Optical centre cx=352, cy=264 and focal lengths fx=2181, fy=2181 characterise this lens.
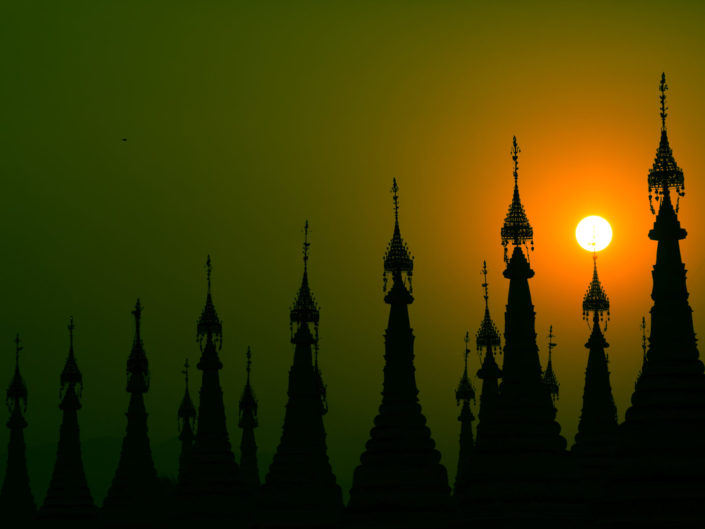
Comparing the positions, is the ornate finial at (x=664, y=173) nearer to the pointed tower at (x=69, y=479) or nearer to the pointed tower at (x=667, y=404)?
the pointed tower at (x=667, y=404)

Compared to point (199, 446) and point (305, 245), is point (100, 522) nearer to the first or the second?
point (199, 446)

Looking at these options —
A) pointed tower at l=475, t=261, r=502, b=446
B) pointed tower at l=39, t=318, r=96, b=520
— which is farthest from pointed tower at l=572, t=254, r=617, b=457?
pointed tower at l=39, t=318, r=96, b=520

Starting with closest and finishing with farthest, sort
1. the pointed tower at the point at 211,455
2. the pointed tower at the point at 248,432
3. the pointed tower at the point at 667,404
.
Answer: the pointed tower at the point at 667,404 < the pointed tower at the point at 211,455 < the pointed tower at the point at 248,432

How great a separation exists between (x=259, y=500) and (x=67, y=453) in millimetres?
21211

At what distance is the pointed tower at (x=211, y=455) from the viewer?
104 meters

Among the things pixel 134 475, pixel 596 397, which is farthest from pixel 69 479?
pixel 596 397

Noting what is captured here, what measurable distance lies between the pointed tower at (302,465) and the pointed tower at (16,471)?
88.7ft

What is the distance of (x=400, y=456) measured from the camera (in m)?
88.8

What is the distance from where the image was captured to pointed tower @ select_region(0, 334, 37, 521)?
119m

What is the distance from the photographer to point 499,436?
84.3 meters

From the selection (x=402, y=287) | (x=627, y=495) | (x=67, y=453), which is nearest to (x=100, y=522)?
(x=67, y=453)

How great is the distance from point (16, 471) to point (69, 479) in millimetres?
8705

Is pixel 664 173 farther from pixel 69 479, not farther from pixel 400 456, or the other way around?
pixel 69 479

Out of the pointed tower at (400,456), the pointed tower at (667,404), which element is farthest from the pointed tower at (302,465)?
the pointed tower at (667,404)
